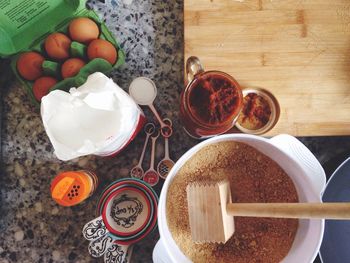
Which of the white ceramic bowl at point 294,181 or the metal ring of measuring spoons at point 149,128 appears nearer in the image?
the white ceramic bowl at point 294,181

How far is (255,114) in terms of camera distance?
743 mm

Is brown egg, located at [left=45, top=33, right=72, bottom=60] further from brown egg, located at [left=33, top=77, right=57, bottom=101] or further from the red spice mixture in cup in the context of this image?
the red spice mixture in cup

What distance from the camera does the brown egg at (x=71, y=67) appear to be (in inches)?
28.0

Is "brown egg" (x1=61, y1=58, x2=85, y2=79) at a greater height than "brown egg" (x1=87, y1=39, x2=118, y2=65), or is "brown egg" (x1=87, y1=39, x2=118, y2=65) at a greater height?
"brown egg" (x1=87, y1=39, x2=118, y2=65)

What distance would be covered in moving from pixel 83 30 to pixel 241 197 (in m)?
0.44

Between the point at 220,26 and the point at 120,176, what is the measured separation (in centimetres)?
37

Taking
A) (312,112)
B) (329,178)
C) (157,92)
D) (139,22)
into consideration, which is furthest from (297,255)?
(139,22)

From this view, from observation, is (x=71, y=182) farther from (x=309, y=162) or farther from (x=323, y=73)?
(x=323, y=73)

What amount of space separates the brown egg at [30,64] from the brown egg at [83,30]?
8 cm

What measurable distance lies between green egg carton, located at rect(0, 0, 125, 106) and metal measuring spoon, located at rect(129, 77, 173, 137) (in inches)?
2.1

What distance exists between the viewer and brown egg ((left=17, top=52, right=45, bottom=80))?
2.40 feet

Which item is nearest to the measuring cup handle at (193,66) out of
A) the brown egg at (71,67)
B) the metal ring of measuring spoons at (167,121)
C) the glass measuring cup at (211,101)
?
the glass measuring cup at (211,101)

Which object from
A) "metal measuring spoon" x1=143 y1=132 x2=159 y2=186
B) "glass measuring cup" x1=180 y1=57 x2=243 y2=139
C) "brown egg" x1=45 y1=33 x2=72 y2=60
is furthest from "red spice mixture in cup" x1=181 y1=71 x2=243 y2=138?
"brown egg" x1=45 y1=33 x2=72 y2=60

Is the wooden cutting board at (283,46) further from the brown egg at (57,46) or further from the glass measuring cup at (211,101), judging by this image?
the brown egg at (57,46)
